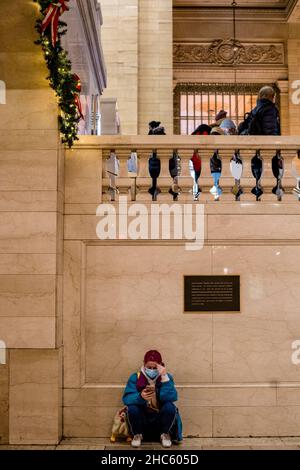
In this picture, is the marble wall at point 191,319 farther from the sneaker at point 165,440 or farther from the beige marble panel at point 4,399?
the beige marble panel at point 4,399

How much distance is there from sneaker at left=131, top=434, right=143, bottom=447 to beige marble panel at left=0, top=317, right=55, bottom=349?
135cm

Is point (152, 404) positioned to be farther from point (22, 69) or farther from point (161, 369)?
point (22, 69)

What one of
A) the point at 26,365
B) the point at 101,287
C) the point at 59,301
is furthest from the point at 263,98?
the point at 26,365

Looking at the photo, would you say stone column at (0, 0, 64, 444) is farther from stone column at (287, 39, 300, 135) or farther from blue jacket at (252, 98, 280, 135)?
stone column at (287, 39, 300, 135)

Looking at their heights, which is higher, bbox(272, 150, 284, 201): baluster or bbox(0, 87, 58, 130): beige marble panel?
bbox(0, 87, 58, 130): beige marble panel

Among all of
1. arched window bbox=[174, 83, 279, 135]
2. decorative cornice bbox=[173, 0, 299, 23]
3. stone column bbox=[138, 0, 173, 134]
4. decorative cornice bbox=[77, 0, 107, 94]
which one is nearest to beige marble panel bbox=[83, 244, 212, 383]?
decorative cornice bbox=[77, 0, 107, 94]

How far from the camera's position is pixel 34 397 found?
625 centimetres

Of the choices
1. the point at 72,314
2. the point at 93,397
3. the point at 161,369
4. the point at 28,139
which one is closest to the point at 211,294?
the point at 161,369

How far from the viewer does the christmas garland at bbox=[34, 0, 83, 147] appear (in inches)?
239

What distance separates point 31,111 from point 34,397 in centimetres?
319

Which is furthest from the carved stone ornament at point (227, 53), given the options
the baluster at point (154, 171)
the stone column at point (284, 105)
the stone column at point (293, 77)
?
the baluster at point (154, 171)

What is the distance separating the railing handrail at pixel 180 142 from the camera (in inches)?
263
